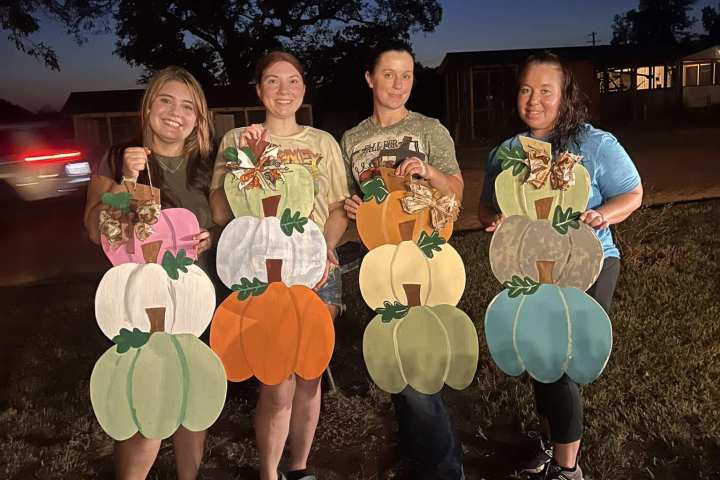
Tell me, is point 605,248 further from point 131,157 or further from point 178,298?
point 131,157

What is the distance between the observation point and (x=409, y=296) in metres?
2.35

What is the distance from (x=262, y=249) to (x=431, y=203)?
23.9 inches

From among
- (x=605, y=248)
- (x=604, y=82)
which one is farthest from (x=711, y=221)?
(x=604, y=82)

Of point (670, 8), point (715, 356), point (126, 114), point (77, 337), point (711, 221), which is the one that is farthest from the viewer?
point (670, 8)

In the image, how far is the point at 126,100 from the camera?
63.1 ft

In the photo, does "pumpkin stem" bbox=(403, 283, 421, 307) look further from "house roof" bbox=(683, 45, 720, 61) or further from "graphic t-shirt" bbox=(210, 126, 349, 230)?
"house roof" bbox=(683, 45, 720, 61)

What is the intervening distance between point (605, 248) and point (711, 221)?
5531 millimetres

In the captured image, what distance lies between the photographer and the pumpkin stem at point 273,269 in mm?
2277

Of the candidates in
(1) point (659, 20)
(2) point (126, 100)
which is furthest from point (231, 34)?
(1) point (659, 20)

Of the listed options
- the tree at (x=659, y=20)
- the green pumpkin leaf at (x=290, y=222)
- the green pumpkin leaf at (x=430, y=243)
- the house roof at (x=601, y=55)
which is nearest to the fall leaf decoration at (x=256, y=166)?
the green pumpkin leaf at (x=290, y=222)

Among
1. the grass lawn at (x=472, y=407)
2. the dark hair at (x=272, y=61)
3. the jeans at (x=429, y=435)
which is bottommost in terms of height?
the grass lawn at (x=472, y=407)

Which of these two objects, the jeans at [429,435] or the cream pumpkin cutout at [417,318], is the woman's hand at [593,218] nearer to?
the cream pumpkin cutout at [417,318]

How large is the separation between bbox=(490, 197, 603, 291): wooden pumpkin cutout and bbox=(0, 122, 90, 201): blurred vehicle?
263 inches

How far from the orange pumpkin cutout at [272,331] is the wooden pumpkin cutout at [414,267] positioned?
22 cm
